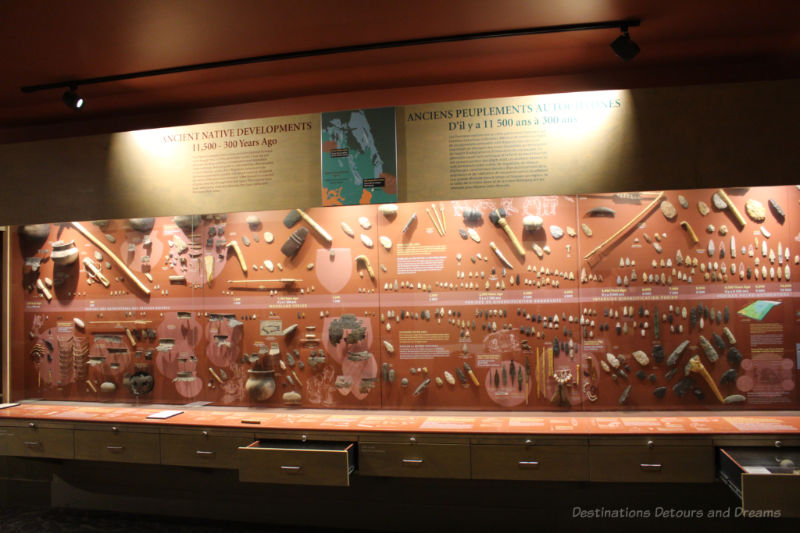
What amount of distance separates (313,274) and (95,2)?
227 centimetres

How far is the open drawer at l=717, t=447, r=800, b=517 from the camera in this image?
301 centimetres

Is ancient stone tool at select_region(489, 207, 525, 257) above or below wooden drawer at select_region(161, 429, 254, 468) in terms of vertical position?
above

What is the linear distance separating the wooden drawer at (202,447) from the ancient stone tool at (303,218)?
1.61 meters

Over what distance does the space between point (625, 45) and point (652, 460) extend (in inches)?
108

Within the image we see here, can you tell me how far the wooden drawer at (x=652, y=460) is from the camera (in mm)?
3410

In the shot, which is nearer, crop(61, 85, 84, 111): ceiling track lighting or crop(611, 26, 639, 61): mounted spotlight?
crop(611, 26, 639, 61): mounted spotlight

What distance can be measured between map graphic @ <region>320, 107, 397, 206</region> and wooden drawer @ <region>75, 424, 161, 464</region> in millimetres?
2285

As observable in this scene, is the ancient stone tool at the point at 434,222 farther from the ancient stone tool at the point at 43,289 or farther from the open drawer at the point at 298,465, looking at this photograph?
the ancient stone tool at the point at 43,289

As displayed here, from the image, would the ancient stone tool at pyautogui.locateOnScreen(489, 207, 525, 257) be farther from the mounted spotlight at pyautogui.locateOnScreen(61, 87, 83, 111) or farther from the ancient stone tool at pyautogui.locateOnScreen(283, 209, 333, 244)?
the mounted spotlight at pyautogui.locateOnScreen(61, 87, 83, 111)

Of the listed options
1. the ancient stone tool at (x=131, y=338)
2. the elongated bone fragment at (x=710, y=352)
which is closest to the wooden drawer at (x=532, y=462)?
the elongated bone fragment at (x=710, y=352)

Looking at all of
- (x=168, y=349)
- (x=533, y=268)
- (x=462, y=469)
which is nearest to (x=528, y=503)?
(x=462, y=469)
